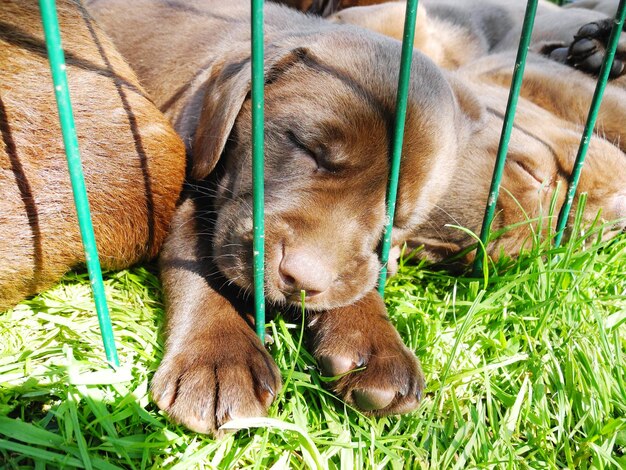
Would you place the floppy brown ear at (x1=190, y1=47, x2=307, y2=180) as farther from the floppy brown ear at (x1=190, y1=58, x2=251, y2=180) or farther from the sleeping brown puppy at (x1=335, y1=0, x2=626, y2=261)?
the sleeping brown puppy at (x1=335, y1=0, x2=626, y2=261)

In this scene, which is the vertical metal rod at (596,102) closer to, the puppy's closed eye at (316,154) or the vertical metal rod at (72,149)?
the puppy's closed eye at (316,154)

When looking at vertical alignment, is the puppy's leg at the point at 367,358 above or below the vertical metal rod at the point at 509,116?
below

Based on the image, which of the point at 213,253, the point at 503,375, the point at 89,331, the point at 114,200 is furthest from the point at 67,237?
the point at 503,375

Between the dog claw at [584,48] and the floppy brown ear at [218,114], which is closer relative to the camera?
the floppy brown ear at [218,114]

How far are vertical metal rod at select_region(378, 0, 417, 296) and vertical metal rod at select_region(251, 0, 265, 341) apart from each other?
0.48 m

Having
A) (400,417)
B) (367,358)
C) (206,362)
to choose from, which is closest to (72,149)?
(206,362)

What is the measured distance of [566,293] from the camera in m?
2.50

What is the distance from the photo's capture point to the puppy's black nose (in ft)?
6.61

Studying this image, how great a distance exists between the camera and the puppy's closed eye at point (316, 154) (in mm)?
2275

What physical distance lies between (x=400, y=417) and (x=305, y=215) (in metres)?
0.76

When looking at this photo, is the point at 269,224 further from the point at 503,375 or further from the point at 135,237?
the point at 503,375

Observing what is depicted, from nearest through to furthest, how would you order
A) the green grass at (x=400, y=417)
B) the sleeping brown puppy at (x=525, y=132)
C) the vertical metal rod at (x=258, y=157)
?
the vertical metal rod at (x=258, y=157) < the green grass at (x=400, y=417) < the sleeping brown puppy at (x=525, y=132)

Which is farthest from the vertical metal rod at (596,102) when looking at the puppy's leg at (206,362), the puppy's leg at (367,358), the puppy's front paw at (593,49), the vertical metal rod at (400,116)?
the puppy's front paw at (593,49)

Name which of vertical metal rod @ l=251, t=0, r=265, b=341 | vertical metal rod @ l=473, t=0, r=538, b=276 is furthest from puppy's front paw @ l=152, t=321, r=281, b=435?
vertical metal rod @ l=473, t=0, r=538, b=276
